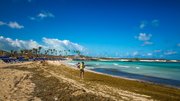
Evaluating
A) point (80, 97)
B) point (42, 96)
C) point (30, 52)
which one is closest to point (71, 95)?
point (80, 97)

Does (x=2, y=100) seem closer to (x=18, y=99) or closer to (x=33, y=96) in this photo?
(x=18, y=99)

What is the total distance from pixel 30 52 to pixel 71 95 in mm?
154550

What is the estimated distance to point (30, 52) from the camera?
161750 millimetres

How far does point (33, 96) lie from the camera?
1359 centimetres

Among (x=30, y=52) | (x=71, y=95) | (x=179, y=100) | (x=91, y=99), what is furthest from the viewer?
(x=30, y=52)

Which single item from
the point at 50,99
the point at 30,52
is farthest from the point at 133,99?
the point at 30,52

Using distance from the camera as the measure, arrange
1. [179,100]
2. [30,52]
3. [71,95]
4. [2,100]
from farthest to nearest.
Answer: [30,52], [179,100], [71,95], [2,100]

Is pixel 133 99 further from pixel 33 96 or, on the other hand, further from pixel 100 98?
pixel 33 96

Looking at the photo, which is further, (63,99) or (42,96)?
(42,96)

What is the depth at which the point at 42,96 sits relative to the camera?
1361cm

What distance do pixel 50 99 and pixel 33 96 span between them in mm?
1512

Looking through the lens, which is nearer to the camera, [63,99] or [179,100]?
[63,99]

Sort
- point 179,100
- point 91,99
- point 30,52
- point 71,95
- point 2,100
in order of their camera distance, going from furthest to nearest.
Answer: point 30,52 → point 179,100 → point 71,95 → point 91,99 → point 2,100

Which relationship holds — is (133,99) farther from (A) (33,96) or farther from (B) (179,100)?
(A) (33,96)
